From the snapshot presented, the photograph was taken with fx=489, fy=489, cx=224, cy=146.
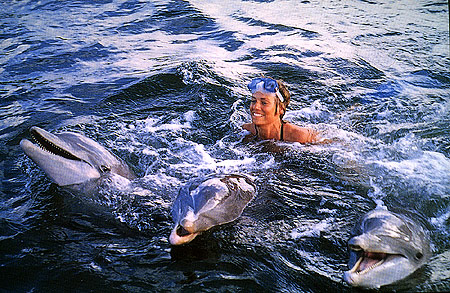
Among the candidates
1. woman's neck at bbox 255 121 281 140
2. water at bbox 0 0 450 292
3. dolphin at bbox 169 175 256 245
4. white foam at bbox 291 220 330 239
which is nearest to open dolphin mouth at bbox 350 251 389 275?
water at bbox 0 0 450 292

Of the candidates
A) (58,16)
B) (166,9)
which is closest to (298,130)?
(166,9)

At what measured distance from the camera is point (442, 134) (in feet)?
23.2

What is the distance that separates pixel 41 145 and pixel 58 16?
9.50 meters

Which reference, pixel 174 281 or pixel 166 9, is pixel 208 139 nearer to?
pixel 174 281

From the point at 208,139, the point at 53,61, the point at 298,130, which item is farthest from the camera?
the point at 53,61

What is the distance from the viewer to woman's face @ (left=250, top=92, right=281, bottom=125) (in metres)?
6.55

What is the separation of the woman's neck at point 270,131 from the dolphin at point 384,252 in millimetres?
2662

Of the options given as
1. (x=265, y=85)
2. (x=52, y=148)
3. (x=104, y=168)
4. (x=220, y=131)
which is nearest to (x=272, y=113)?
(x=265, y=85)

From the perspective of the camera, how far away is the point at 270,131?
680cm

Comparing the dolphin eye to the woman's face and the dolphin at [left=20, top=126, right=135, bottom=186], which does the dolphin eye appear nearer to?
the dolphin at [left=20, top=126, right=135, bottom=186]

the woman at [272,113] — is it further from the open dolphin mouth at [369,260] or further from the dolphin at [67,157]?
the open dolphin mouth at [369,260]

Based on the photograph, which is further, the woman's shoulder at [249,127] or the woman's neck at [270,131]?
the woman's shoulder at [249,127]

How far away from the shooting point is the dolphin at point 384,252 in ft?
12.2

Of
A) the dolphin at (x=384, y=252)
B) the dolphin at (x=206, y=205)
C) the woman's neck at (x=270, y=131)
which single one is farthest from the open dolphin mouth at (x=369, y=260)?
the woman's neck at (x=270, y=131)
